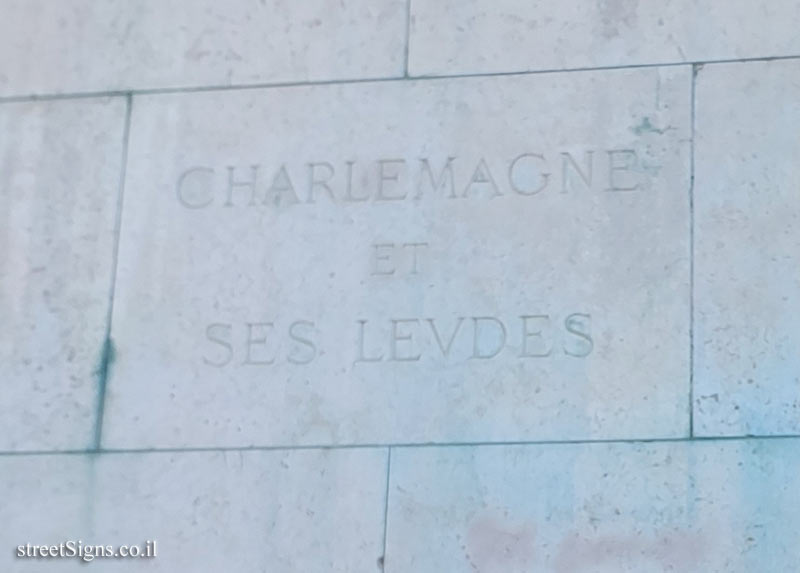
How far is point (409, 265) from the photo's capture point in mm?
8289

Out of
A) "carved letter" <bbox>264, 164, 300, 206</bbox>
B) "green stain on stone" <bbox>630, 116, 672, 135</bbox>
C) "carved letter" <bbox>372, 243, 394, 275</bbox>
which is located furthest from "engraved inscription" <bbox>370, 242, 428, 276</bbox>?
"green stain on stone" <bbox>630, 116, 672, 135</bbox>

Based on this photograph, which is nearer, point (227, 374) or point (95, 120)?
point (227, 374)

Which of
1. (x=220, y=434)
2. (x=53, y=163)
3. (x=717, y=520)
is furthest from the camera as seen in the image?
(x=53, y=163)

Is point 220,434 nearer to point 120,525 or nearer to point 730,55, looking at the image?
point 120,525

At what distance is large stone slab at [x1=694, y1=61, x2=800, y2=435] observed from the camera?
25.5 ft

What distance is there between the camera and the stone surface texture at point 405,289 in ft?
25.5

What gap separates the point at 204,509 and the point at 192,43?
2.10 m

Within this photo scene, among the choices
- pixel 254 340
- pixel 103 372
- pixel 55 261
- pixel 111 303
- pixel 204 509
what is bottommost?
pixel 204 509

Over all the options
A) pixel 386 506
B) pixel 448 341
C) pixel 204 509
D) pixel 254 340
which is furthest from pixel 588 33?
pixel 204 509

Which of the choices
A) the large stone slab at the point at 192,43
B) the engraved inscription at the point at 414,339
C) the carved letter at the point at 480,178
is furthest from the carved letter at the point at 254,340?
the large stone slab at the point at 192,43

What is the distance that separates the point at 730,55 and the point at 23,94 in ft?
9.83

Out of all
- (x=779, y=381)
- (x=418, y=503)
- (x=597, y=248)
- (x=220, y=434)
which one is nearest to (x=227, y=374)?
(x=220, y=434)

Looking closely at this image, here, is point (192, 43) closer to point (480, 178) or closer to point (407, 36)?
point (407, 36)

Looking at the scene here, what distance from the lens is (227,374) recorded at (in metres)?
8.25
